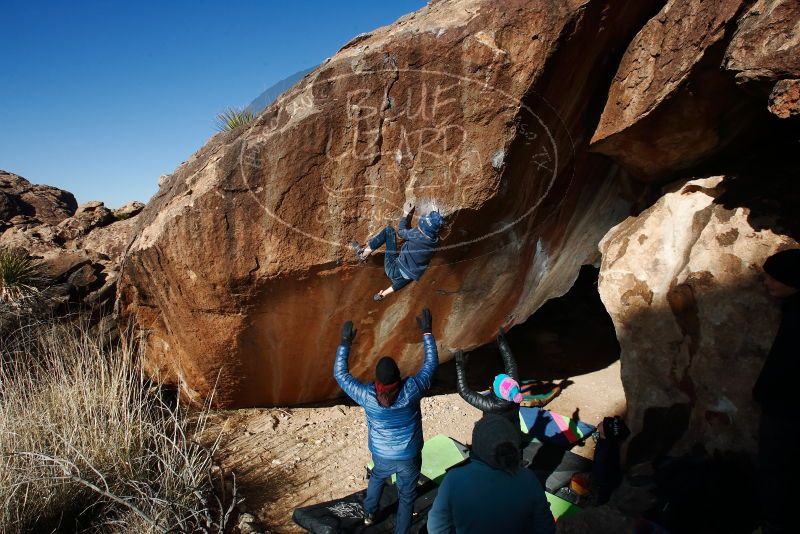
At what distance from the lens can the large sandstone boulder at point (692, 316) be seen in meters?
3.20

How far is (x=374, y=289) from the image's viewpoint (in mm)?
4051

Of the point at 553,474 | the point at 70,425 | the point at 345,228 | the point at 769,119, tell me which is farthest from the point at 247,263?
the point at 769,119

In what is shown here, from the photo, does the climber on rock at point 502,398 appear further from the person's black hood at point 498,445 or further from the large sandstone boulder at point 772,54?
the large sandstone boulder at point 772,54

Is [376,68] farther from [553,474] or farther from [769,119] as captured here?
[553,474]

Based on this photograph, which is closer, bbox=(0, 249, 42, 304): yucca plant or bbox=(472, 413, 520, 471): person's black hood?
bbox=(472, 413, 520, 471): person's black hood

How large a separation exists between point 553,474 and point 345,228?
246 cm

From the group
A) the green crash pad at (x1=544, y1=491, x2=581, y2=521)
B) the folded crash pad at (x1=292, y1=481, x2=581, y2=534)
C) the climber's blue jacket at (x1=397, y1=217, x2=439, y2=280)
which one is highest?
the climber's blue jacket at (x1=397, y1=217, x2=439, y2=280)

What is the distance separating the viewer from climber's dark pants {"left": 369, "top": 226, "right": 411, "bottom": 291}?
3785 mm

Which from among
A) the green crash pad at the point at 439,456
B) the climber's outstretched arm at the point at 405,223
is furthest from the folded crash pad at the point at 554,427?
the climber's outstretched arm at the point at 405,223

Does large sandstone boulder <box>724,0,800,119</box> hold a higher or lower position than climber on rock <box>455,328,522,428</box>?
higher

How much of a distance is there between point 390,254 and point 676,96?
2.24 m

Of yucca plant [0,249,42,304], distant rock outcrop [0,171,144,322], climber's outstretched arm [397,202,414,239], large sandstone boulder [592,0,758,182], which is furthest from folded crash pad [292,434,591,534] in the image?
yucca plant [0,249,42,304]

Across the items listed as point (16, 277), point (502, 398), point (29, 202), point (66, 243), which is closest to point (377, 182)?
point (502, 398)

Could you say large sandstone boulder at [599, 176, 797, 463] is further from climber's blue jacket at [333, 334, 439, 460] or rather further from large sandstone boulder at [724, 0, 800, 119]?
climber's blue jacket at [333, 334, 439, 460]
